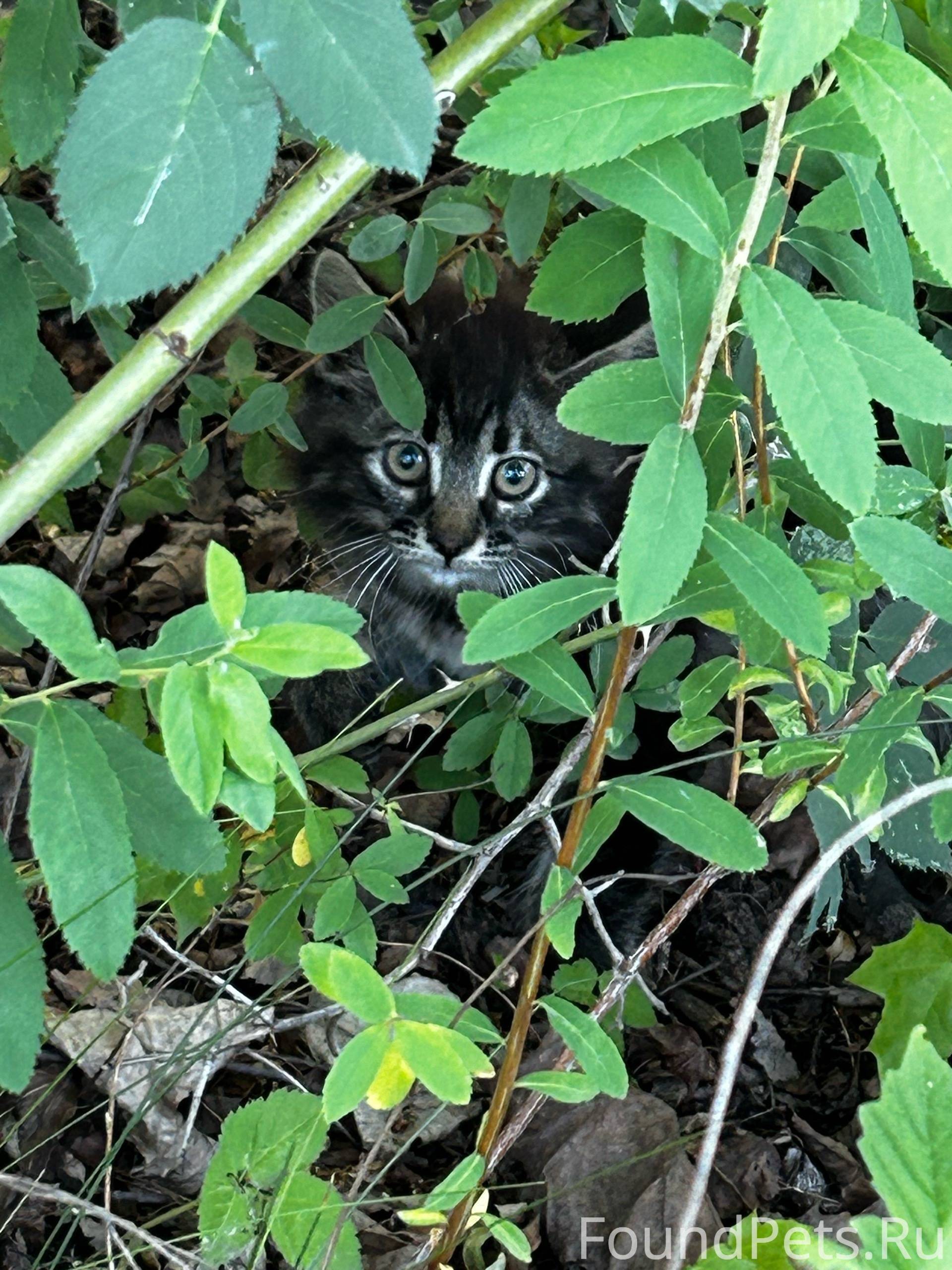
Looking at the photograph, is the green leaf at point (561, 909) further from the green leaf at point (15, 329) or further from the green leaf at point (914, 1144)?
the green leaf at point (15, 329)

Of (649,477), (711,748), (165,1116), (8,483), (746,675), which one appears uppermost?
(8,483)

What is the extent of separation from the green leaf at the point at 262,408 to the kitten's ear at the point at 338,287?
0.19 meters

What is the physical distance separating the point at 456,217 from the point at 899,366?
1185 mm

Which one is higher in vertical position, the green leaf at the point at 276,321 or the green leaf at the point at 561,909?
the green leaf at the point at 276,321

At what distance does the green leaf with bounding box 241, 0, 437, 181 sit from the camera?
0.78 meters

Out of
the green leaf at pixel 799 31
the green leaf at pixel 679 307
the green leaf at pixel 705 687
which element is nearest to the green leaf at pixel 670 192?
the green leaf at pixel 679 307

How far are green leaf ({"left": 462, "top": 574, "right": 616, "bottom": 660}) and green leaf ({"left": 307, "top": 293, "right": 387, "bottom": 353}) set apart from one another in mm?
1067

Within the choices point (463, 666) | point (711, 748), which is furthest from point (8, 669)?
point (711, 748)

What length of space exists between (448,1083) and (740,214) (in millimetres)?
836

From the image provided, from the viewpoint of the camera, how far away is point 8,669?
2734 millimetres

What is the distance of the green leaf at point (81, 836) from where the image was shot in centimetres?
96

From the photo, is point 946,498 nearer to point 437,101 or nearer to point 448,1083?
point 437,101

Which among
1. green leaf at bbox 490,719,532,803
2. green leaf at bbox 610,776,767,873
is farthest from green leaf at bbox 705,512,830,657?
green leaf at bbox 490,719,532,803

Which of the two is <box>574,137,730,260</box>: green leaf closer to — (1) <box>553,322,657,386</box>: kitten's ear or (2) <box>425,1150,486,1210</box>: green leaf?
(2) <box>425,1150,486,1210</box>: green leaf
